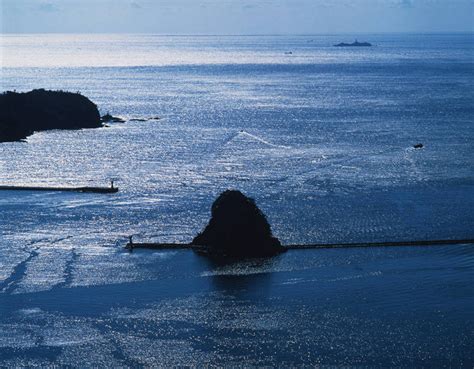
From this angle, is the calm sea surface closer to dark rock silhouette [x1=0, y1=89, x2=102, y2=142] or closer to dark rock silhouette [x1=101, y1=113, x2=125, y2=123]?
dark rock silhouette [x1=0, y1=89, x2=102, y2=142]

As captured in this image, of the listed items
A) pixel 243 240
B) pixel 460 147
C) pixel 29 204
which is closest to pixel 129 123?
pixel 460 147

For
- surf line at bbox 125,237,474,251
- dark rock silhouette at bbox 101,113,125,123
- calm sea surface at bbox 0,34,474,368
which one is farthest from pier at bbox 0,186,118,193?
dark rock silhouette at bbox 101,113,125,123

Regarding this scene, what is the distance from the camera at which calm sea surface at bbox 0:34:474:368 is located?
108 ft

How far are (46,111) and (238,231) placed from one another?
179 feet

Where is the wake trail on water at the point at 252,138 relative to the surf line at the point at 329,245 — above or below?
below

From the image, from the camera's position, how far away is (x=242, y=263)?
42.2 metres

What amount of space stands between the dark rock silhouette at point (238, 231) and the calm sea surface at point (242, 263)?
1084 mm

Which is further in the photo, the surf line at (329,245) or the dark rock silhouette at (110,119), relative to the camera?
the dark rock silhouette at (110,119)

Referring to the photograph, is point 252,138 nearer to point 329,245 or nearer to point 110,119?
point 110,119

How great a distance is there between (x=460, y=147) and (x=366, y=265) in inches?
1517

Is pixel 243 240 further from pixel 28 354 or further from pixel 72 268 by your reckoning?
pixel 28 354

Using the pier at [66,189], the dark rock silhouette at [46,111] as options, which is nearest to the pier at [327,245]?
the pier at [66,189]

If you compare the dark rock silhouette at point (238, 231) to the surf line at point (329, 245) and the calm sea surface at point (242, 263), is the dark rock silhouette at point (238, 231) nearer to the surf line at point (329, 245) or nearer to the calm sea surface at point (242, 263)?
the surf line at point (329, 245)

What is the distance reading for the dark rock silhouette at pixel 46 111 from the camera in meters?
88.2
